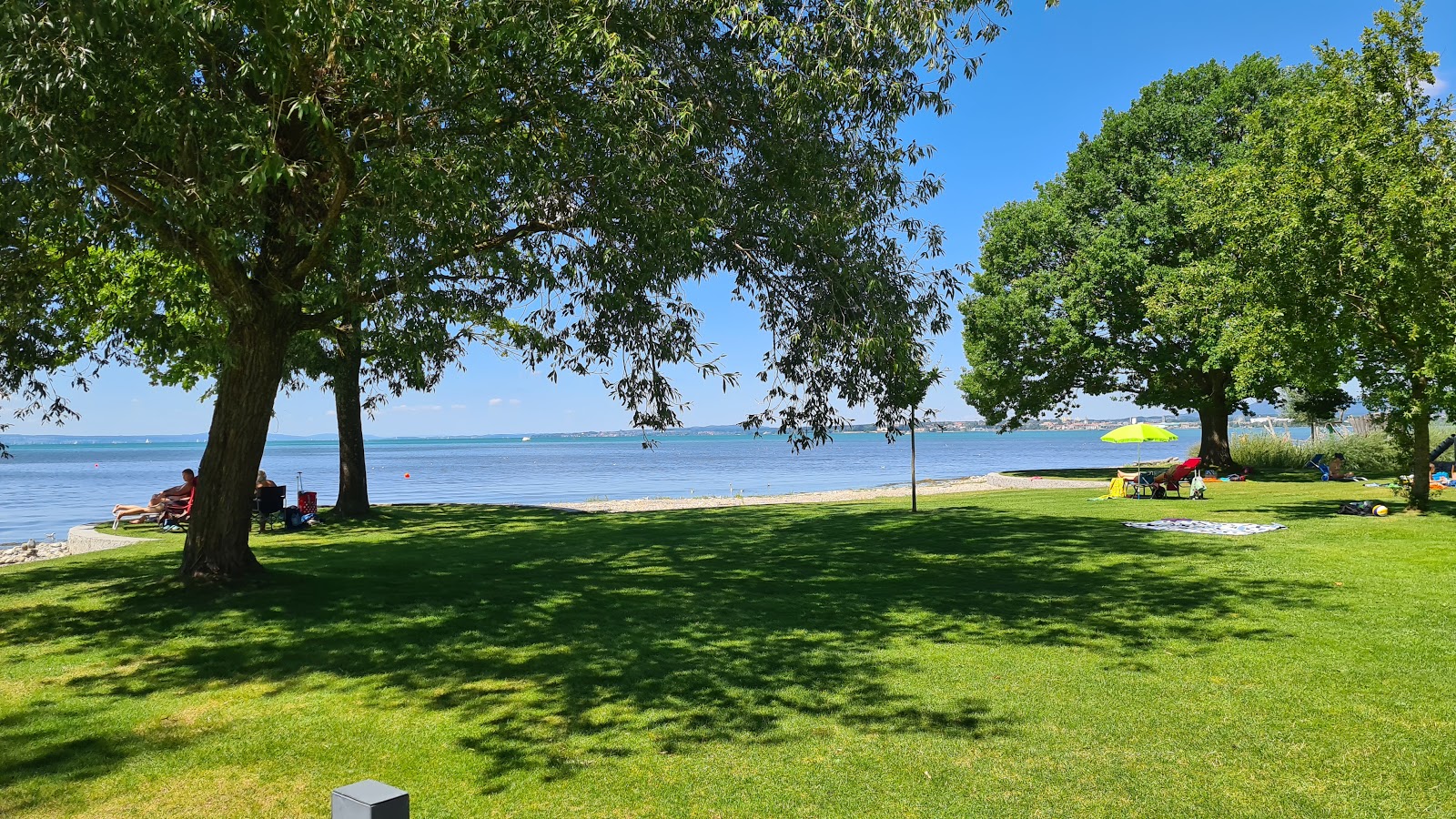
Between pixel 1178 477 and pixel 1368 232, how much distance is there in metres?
11.6

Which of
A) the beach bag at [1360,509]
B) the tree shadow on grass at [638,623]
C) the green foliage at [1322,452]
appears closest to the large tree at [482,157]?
the tree shadow on grass at [638,623]

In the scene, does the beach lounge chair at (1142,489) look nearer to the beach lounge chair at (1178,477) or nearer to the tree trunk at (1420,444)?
the beach lounge chair at (1178,477)

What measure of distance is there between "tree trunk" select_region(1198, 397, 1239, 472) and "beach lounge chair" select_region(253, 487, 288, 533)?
2898 cm

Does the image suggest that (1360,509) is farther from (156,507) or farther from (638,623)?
(156,507)

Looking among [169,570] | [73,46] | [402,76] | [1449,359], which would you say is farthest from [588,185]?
[1449,359]

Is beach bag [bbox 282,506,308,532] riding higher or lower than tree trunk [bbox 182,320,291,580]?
lower

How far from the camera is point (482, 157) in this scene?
877cm

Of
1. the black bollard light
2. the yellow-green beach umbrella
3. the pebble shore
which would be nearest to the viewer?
the black bollard light

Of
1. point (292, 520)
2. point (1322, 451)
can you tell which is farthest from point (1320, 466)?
point (292, 520)

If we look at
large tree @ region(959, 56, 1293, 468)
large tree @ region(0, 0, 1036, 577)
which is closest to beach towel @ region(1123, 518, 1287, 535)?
large tree @ region(0, 0, 1036, 577)

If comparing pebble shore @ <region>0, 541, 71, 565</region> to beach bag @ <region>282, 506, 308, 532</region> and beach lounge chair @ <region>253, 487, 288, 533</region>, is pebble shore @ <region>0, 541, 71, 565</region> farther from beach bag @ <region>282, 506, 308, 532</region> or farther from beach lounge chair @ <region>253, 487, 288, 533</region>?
Result: beach bag @ <region>282, 506, 308, 532</region>

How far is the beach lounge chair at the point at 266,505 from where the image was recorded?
1853 centimetres

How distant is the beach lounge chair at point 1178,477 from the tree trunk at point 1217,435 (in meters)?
5.58

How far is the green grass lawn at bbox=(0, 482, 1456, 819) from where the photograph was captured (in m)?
5.22
